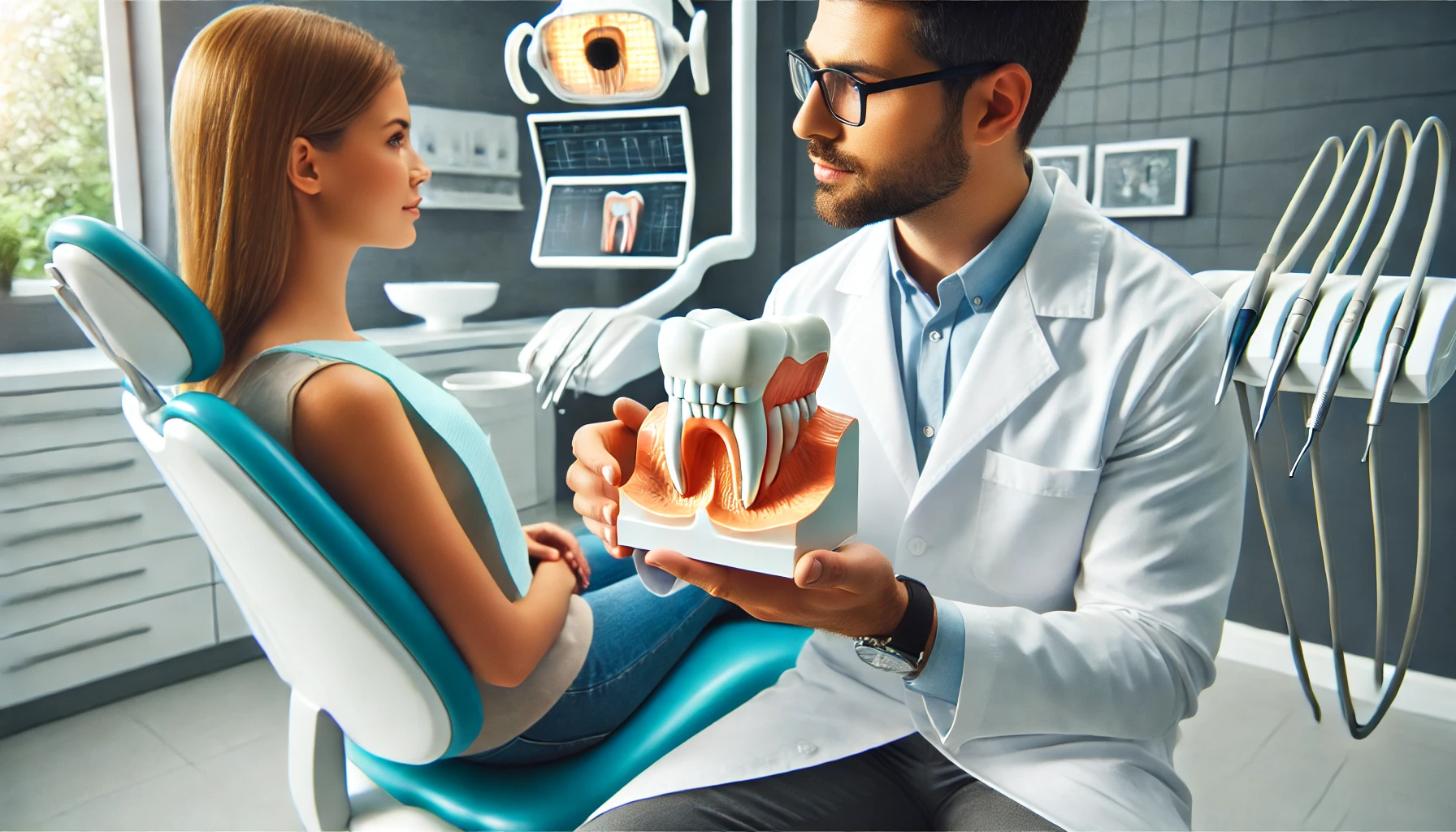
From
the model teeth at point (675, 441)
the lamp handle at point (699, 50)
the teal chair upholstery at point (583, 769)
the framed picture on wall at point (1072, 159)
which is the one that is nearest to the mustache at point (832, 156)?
the model teeth at point (675, 441)

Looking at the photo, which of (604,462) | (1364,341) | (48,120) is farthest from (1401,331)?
(48,120)

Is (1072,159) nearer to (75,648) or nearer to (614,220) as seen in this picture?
(614,220)

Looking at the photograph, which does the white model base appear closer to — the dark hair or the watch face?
the watch face

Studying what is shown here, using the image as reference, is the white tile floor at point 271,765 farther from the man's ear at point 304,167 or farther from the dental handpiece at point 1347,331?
the man's ear at point 304,167

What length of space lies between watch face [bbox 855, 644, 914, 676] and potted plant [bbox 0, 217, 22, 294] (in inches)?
114

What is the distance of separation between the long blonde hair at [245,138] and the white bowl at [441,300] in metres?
2.22

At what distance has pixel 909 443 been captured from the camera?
1.30m

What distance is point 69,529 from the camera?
2.38 m

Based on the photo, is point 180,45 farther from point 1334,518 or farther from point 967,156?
point 1334,518

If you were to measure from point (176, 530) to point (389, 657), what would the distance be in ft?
6.42

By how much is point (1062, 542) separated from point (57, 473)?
Answer: 2.43m

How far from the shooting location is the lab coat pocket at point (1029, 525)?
121 cm

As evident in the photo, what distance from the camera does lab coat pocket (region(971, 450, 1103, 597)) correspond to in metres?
1.21

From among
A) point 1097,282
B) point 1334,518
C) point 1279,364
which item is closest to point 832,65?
point 1097,282
